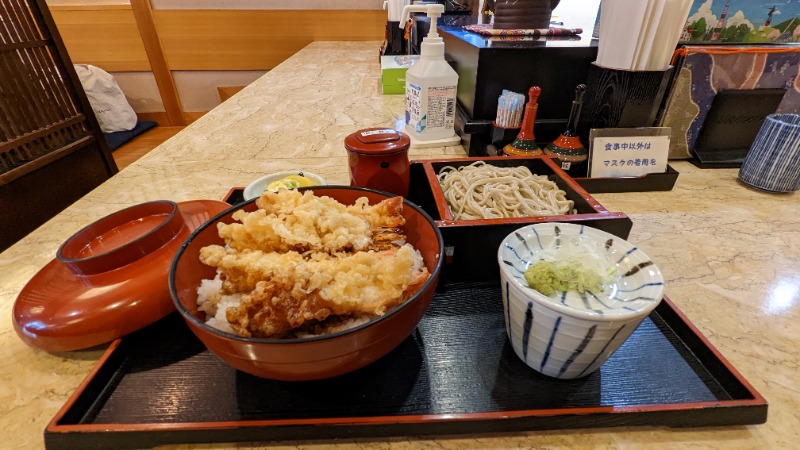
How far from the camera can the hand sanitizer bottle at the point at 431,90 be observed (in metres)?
1.43

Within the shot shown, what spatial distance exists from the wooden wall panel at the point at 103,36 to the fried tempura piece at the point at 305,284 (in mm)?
5768

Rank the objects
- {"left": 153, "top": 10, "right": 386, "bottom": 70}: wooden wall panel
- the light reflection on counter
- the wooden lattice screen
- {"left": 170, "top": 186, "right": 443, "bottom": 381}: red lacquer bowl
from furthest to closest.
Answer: {"left": 153, "top": 10, "right": 386, "bottom": 70}: wooden wall panel, the wooden lattice screen, the light reflection on counter, {"left": 170, "top": 186, "right": 443, "bottom": 381}: red lacquer bowl

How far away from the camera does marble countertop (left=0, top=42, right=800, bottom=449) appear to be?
62 centimetres

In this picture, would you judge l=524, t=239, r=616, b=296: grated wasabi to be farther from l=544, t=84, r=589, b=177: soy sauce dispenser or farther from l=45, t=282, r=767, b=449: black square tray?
l=544, t=84, r=589, b=177: soy sauce dispenser

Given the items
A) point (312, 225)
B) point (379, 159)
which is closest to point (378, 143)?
point (379, 159)

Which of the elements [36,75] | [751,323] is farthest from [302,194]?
[36,75]

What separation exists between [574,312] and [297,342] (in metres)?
0.40

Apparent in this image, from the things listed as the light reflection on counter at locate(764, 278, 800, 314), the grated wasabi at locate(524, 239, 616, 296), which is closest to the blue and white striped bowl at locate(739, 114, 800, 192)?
the light reflection on counter at locate(764, 278, 800, 314)

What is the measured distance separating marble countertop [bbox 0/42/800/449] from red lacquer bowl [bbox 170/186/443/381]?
154 millimetres

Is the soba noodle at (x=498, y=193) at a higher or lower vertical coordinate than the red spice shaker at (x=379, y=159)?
lower

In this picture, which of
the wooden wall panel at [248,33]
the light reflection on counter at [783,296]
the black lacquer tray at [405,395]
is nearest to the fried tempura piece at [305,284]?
the black lacquer tray at [405,395]

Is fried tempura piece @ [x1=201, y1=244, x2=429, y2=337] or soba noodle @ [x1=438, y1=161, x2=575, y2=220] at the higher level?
fried tempura piece @ [x1=201, y1=244, x2=429, y2=337]

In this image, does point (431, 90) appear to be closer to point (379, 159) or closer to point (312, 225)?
point (379, 159)

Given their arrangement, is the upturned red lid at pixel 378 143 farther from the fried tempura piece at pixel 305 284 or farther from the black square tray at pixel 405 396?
the black square tray at pixel 405 396
